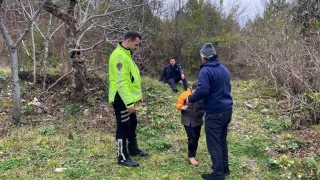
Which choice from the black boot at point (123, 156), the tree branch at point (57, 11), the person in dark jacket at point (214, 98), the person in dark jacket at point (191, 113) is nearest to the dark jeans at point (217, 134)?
the person in dark jacket at point (214, 98)

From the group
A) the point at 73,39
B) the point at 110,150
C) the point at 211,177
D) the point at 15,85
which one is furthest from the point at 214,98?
the point at 73,39

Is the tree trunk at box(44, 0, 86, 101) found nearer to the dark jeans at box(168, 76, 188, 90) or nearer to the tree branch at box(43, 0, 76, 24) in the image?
the tree branch at box(43, 0, 76, 24)

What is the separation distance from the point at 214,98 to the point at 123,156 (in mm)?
1617

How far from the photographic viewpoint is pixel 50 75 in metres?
9.61

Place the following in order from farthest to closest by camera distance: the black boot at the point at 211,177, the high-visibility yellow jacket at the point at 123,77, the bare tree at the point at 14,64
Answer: the bare tree at the point at 14,64 < the high-visibility yellow jacket at the point at 123,77 < the black boot at the point at 211,177

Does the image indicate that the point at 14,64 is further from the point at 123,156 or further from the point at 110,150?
the point at 123,156

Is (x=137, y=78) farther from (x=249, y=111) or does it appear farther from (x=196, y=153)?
(x=249, y=111)

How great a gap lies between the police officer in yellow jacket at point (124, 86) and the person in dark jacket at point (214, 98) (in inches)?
33.3

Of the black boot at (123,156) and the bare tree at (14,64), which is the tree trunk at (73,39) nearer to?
the bare tree at (14,64)

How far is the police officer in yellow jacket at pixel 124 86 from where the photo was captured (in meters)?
4.16

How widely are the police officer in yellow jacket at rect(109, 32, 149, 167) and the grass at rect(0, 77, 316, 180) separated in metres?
0.43

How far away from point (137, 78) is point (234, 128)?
3.09 m

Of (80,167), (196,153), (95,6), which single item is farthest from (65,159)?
(95,6)

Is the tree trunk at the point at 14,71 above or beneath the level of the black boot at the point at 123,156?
above
